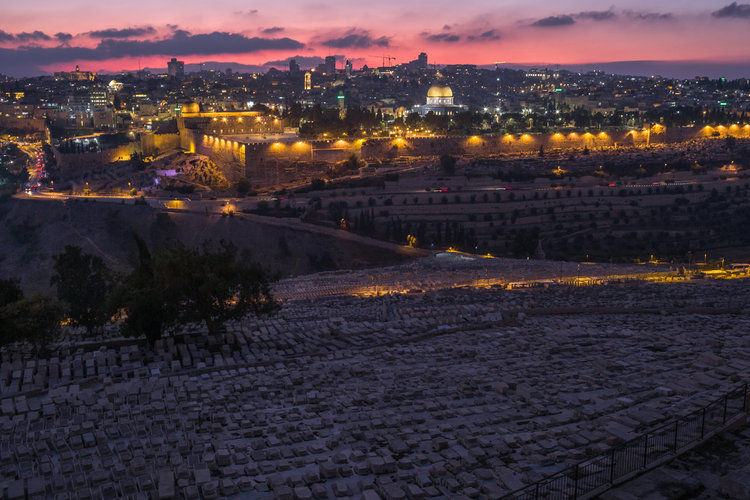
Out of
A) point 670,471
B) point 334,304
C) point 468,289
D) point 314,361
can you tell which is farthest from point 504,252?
point 670,471

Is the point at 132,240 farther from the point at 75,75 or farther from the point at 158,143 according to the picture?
the point at 75,75

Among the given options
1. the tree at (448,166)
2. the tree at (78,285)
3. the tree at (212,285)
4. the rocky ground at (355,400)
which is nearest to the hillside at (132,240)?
the tree at (78,285)

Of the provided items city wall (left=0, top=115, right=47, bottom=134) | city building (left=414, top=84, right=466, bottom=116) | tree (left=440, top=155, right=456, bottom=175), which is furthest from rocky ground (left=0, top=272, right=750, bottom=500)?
city wall (left=0, top=115, right=47, bottom=134)

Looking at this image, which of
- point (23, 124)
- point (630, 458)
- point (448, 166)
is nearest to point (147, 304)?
point (630, 458)

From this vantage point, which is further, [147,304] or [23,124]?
[23,124]

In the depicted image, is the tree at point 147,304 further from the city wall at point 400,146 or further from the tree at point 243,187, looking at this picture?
the city wall at point 400,146

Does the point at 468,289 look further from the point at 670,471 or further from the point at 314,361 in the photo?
the point at 670,471
